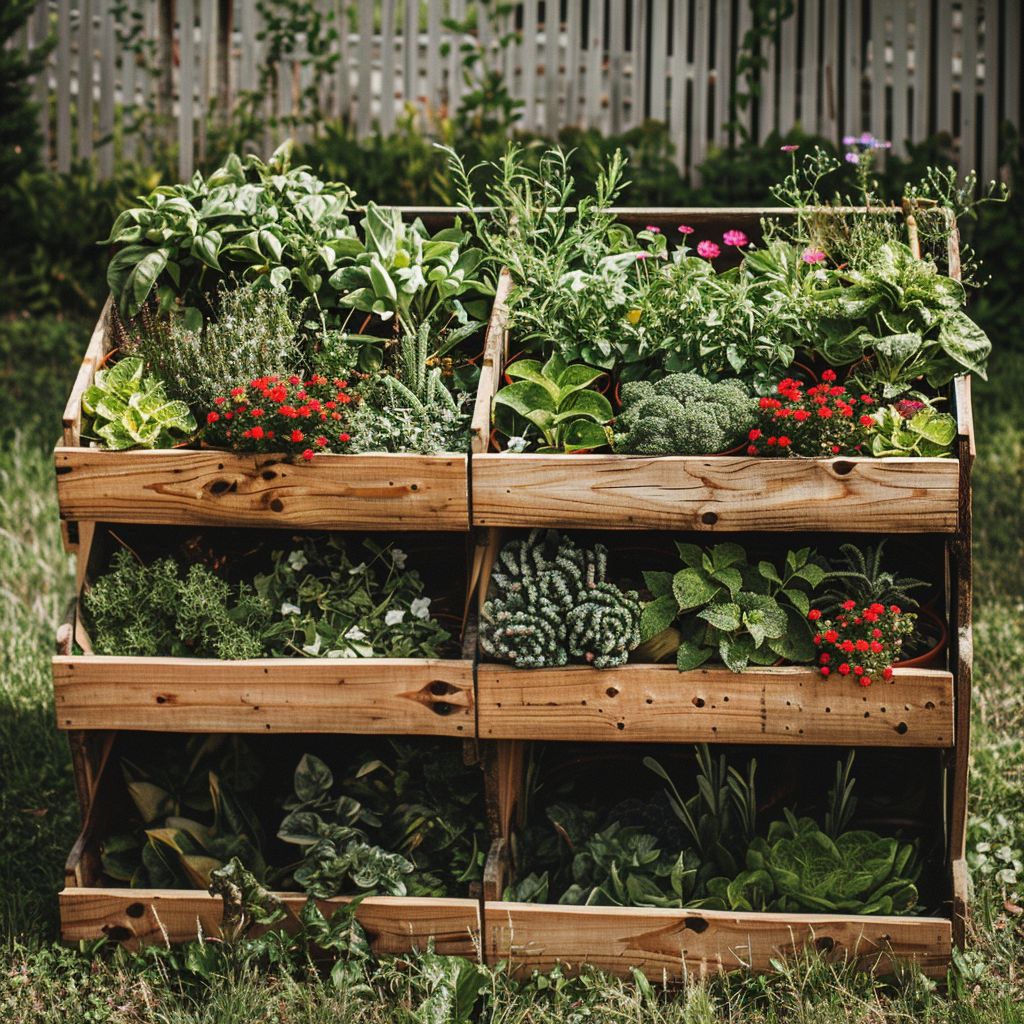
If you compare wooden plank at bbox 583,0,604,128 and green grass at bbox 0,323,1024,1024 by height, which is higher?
wooden plank at bbox 583,0,604,128

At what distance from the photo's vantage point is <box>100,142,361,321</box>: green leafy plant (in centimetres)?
396

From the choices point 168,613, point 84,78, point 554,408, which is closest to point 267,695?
point 168,613

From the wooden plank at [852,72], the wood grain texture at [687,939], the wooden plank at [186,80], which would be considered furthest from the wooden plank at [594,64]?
the wood grain texture at [687,939]

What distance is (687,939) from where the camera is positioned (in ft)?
11.7

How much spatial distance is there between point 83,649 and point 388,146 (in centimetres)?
477

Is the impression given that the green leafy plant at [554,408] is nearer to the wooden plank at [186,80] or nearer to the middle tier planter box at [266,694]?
the middle tier planter box at [266,694]

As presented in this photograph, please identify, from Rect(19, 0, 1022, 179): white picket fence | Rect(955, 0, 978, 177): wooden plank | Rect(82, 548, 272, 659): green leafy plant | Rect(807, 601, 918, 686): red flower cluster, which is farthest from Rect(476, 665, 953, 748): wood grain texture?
Rect(955, 0, 978, 177): wooden plank

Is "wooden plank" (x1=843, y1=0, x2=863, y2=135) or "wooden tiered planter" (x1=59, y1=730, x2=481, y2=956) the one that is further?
"wooden plank" (x1=843, y1=0, x2=863, y2=135)

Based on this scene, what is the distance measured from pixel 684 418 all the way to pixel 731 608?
0.49 m

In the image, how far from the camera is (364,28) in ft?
26.6

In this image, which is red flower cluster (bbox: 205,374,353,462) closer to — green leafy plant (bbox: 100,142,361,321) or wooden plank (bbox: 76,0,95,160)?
green leafy plant (bbox: 100,142,361,321)

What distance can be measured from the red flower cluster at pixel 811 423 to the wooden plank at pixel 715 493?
0.25 feet

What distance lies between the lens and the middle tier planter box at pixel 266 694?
11.6ft

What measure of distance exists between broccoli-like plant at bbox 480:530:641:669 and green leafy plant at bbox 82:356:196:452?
37.7 inches
